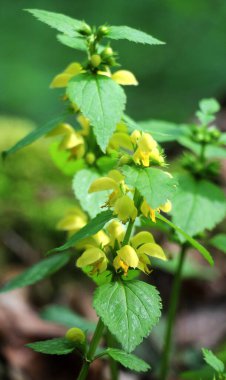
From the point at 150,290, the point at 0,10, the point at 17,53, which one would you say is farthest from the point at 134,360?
the point at 0,10

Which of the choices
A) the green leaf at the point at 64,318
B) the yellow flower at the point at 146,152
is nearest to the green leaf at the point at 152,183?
the yellow flower at the point at 146,152

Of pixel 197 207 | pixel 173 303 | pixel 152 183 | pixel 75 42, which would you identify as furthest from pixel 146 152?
pixel 173 303

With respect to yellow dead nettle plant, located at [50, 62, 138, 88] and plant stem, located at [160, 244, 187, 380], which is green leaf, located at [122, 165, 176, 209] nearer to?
yellow dead nettle plant, located at [50, 62, 138, 88]

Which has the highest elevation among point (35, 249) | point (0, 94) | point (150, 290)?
point (150, 290)

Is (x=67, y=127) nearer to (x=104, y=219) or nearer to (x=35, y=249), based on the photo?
(x=104, y=219)

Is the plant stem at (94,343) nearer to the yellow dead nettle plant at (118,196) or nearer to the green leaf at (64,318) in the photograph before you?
the yellow dead nettle plant at (118,196)
